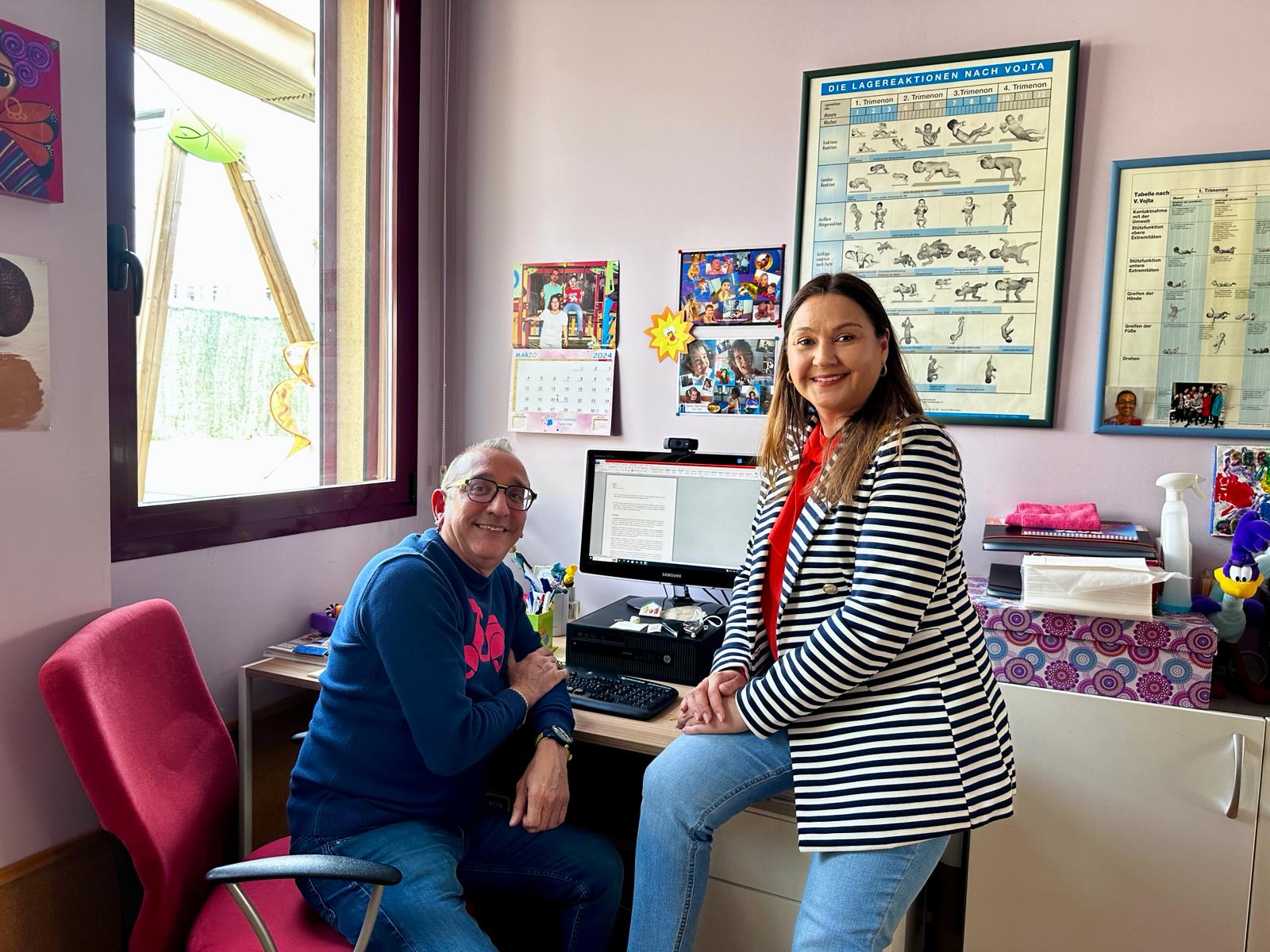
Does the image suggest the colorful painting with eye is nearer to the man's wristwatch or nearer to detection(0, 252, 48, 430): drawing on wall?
detection(0, 252, 48, 430): drawing on wall

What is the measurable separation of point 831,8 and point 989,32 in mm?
381

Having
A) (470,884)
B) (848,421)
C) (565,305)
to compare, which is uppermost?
(565,305)

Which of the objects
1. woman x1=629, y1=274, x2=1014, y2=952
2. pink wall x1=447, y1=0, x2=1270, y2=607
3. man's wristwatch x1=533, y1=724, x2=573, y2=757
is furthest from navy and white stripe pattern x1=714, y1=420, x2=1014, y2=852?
pink wall x1=447, y1=0, x2=1270, y2=607

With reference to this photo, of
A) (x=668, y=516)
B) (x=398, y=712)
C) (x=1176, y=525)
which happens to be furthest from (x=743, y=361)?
(x=398, y=712)

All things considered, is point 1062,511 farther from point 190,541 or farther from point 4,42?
point 4,42

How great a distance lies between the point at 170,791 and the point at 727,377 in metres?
1.53

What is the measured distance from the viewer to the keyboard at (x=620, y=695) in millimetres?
1729

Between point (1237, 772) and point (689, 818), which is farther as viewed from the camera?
point (1237, 772)

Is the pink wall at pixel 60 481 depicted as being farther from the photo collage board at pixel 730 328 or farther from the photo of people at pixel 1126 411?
the photo of people at pixel 1126 411

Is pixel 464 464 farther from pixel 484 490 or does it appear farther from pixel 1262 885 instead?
pixel 1262 885

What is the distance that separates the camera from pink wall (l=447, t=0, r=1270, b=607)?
1.89m

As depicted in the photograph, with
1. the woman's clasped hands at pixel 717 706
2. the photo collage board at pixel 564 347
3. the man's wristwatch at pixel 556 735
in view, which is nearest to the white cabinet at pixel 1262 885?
the woman's clasped hands at pixel 717 706

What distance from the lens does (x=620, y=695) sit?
179 cm

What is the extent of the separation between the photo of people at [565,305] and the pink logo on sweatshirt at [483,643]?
3.40ft
